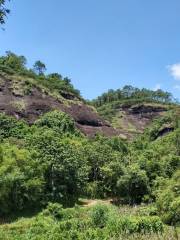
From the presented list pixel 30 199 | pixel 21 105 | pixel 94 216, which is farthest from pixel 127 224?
pixel 21 105

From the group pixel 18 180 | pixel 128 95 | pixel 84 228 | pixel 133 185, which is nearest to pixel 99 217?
pixel 84 228

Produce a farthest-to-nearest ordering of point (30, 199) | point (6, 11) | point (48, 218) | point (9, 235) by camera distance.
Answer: point (30, 199), point (48, 218), point (9, 235), point (6, 11)

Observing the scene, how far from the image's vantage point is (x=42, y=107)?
70.9m

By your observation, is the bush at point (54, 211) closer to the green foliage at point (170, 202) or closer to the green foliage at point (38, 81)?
the green foliage at point (170, 202)

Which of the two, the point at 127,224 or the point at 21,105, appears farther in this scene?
the point at 21,105

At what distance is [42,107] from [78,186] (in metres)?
26.0

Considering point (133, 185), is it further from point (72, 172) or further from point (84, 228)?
point (84, 228)

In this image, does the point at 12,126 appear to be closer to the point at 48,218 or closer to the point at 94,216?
the point at 48,218

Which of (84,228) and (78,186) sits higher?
(78,186)

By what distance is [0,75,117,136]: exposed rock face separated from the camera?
67.9 m

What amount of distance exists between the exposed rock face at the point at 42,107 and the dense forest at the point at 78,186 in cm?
193

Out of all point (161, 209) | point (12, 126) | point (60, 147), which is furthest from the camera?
point (12, 126)

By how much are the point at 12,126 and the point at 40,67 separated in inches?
1634

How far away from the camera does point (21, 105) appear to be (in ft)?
227
